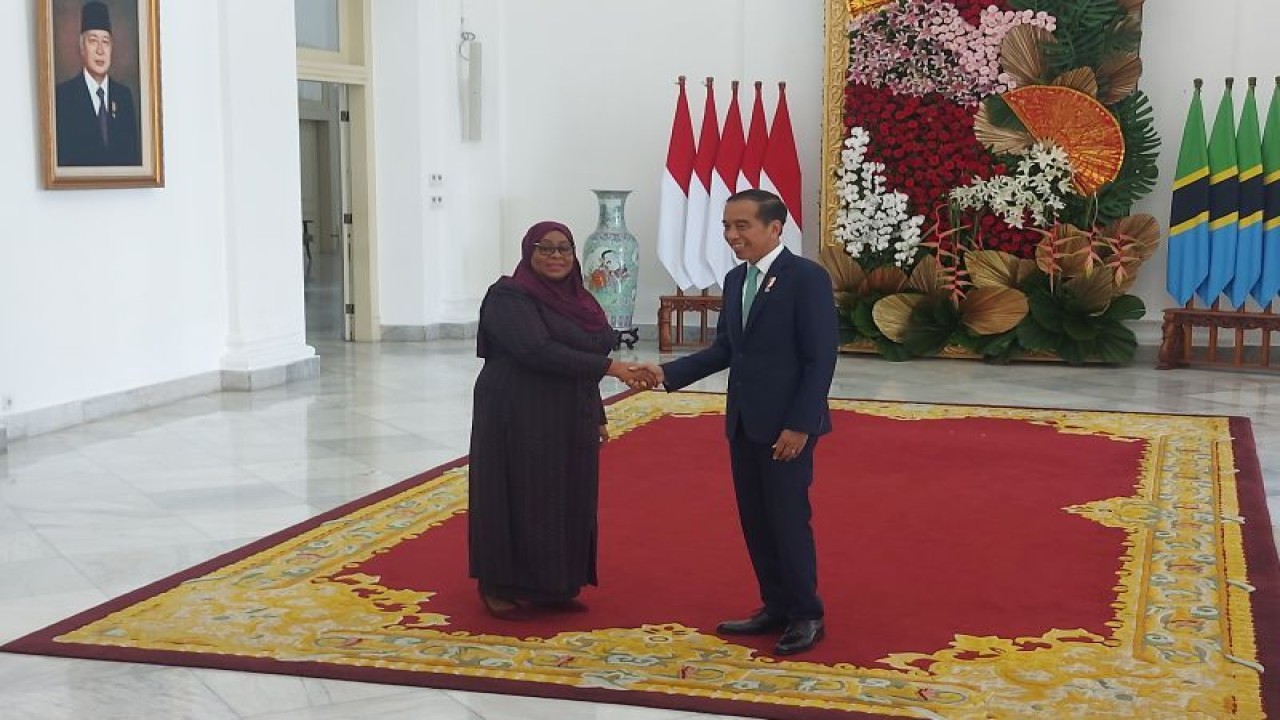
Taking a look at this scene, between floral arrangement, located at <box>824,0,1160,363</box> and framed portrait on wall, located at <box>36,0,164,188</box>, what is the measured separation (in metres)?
5.74

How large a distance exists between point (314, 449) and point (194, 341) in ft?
8.05

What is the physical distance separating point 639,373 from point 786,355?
0.61 meters

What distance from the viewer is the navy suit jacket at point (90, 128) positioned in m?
8.88

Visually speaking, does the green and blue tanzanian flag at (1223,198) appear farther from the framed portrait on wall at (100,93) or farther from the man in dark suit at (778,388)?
the man in dark suit at (778,388)

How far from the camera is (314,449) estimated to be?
8.34 meters

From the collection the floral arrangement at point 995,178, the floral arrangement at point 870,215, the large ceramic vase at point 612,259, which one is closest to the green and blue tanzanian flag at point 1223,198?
the floral arrangement at point 995,178

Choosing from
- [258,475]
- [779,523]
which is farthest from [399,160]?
[779,523]

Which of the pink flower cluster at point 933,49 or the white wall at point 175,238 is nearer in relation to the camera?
the white wall at point 175,238

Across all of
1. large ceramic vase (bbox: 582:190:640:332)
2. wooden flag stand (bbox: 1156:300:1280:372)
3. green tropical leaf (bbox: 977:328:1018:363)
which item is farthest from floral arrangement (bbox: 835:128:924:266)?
wooden flag stand (bbox: 1156:300:1280:372)

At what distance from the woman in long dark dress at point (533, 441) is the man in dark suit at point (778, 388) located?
1.66 feet

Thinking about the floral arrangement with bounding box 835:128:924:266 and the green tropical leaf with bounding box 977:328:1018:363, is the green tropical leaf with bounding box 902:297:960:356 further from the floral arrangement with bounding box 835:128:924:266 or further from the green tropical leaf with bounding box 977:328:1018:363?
the floral arrangement with bounding box 835:128:924:266

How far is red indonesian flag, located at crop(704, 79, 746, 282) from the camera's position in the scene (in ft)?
42.9

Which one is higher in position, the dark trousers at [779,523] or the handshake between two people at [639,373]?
the handshake between two people at [639,373]

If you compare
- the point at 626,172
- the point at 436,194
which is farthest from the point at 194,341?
the point at 626,172
